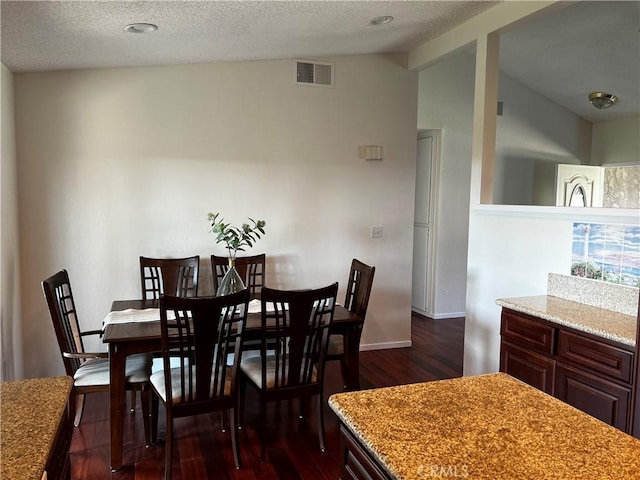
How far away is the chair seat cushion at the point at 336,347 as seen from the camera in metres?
3.29

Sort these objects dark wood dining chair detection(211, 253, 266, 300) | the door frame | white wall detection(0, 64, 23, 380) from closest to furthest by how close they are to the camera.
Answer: white wall detection(0, 64, 23, 380) → dark wood dining chair detection(211, 253, 266, 300) → the door frame

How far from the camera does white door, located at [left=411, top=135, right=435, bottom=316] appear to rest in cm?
578

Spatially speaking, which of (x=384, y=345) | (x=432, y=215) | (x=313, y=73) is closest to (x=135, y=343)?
(x=384, y=345)

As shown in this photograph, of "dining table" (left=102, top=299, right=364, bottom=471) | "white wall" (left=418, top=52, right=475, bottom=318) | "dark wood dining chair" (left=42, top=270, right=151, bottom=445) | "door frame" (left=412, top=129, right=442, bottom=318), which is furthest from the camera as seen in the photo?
"door frame" (left=412, top=129, right=442, bottom=318)

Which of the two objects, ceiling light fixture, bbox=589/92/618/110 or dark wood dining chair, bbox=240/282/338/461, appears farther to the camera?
ceiling light fixture, bbox=589/92/618/110

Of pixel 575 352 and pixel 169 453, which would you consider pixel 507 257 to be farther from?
pixel 169 453

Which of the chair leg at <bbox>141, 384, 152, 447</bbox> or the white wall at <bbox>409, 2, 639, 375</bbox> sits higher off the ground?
the white wall at <bbox>409, 2, 639, 375</bbox>

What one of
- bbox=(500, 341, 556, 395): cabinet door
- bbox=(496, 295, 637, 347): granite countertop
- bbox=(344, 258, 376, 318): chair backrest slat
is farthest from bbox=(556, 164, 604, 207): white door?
bbox=(500, 341, 556, 395): cabinet door

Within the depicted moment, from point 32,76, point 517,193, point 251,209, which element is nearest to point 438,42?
point 251,209

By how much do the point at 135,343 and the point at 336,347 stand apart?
4.40 ft

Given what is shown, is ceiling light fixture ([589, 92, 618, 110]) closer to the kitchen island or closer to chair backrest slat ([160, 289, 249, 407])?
the kitchen island

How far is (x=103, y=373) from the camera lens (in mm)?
2805

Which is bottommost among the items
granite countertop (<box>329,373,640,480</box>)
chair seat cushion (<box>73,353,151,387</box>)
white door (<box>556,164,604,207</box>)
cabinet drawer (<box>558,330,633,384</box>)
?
chair seat cushion (<box>73,353,151,387</box>)

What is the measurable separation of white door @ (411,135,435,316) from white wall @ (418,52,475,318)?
12cm
